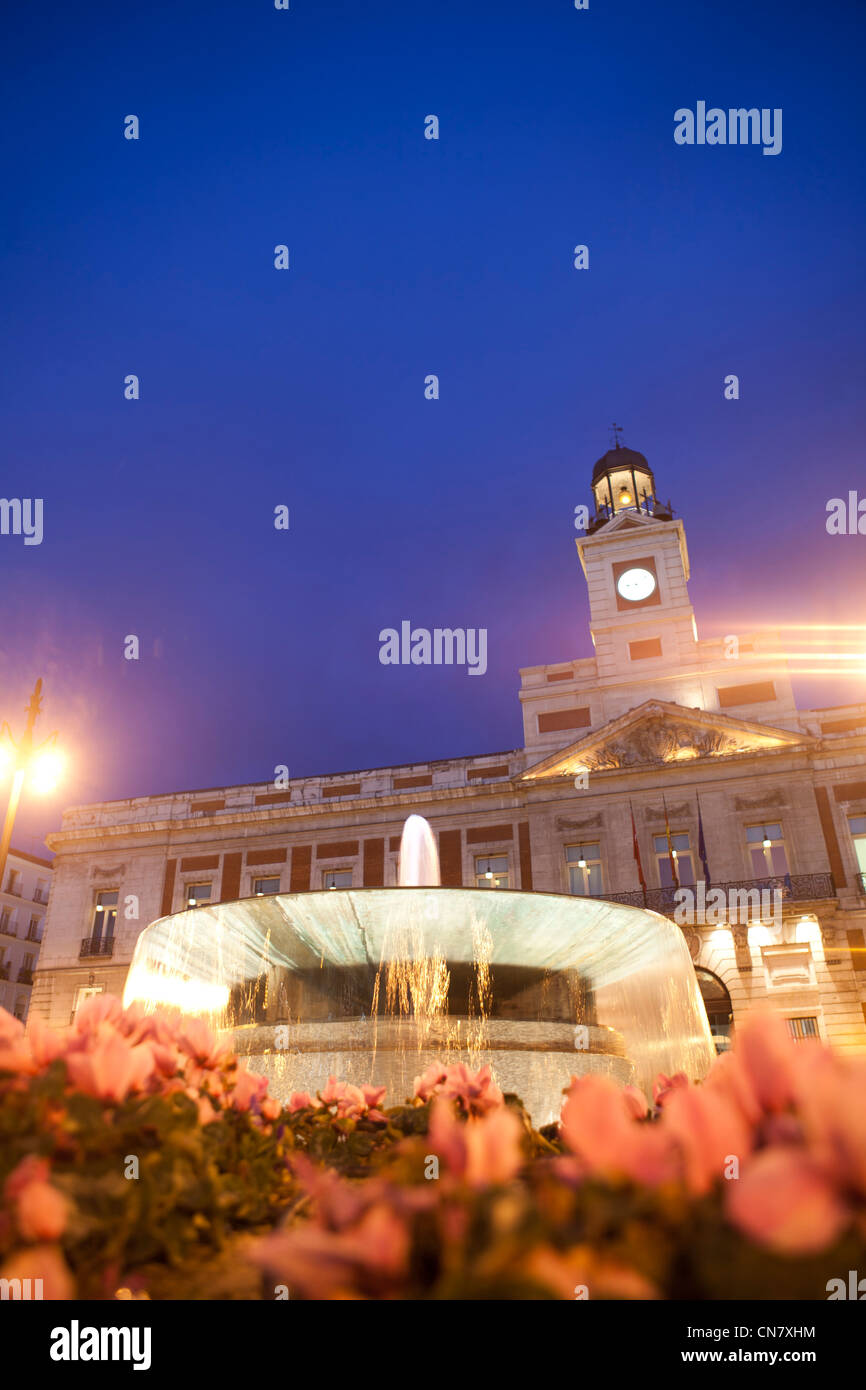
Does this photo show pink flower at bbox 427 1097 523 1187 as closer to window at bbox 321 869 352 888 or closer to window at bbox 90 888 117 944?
window at bbox 321 869 352 888

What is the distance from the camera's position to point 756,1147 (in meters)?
0.94

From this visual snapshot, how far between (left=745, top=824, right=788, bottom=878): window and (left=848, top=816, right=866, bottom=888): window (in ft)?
6.14

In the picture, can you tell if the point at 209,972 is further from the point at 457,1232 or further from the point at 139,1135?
the point at 457,1232

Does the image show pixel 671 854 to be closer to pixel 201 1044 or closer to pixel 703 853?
pixel 703 853

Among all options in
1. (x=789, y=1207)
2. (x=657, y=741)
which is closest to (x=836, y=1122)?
(x=789, y=1207)

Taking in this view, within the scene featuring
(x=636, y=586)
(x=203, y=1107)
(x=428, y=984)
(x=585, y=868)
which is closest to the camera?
(x=203, y=1107)

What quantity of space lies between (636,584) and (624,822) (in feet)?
33.6

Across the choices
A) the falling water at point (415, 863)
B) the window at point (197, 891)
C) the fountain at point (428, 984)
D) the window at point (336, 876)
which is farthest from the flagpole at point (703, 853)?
the fountain at point (428, 984)

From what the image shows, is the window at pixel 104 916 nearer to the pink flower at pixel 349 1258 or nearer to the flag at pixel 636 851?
the flag at pixel 636 851

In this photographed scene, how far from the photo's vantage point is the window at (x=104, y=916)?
29828 mm

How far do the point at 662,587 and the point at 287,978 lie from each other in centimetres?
2841

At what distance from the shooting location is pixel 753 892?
76.6 feet

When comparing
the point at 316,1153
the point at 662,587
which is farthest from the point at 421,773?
the point at 316,1153

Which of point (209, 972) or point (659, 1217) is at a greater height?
point (209, 972)
